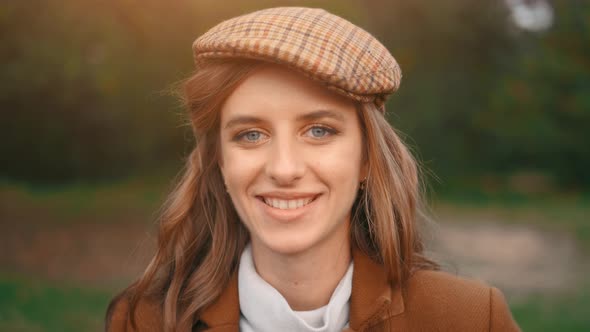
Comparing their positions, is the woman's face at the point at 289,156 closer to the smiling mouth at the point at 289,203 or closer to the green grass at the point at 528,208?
the smiling mouth at the point at 289,203

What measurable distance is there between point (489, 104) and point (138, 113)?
31.8 feet

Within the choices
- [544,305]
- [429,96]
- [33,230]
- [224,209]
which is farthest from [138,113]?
[224,209]

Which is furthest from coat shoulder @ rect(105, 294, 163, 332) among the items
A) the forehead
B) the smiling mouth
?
the forehead

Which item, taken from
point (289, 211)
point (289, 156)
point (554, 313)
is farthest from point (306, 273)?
point (554, 313)

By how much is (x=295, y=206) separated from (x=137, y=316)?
821 millimetres

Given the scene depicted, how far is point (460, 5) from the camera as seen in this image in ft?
60.3

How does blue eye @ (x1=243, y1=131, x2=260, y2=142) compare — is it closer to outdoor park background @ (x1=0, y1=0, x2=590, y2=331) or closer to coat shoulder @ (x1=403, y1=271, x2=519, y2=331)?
outdoor park background @ (x1=0, y1=0, x2=590, y2=331)

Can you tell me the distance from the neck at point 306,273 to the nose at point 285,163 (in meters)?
0.37

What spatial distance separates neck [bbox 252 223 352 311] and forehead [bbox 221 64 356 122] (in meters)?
0.56

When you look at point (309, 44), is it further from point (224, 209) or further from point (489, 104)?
point (489, 104)

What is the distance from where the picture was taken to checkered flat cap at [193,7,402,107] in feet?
7.57

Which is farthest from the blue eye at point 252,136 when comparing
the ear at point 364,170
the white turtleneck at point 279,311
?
the white turtleneck at point 279,311

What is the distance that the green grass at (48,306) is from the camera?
7.00 m

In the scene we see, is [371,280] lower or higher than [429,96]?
higher
